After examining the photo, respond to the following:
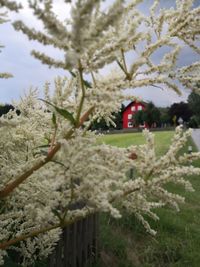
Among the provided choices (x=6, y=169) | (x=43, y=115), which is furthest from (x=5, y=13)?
(x=6, y=169)

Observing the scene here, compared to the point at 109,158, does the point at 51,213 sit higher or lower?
lower

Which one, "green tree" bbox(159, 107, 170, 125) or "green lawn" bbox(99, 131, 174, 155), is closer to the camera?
"green lawn" bbox(99, 131, 174, 155)

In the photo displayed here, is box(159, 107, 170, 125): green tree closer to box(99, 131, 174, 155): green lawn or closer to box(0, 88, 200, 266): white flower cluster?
box(99, 131, 174, 155): green lawn

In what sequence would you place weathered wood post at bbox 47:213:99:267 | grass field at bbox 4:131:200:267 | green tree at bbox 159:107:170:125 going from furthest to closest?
green tree at bbox 159:107:170:125 < grass field at bbox 4:131:200:267 < weathered wood post at bbox 47:213:99:267

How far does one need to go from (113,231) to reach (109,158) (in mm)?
6080

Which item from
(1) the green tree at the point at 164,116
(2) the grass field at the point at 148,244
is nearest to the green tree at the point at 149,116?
(1) the green tree at the point at 164,116

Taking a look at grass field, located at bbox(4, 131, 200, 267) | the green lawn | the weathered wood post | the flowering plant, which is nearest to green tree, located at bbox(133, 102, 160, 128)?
the green lawn

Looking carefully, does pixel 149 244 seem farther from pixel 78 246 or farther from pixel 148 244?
pixel 78 246

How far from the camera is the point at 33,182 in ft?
9.99

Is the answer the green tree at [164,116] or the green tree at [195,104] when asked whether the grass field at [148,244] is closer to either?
the green tree at [195,104]

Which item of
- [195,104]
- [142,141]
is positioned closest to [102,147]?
[142,141]

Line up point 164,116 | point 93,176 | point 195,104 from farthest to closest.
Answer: point 164,116 < point 195,104 < point 93,176

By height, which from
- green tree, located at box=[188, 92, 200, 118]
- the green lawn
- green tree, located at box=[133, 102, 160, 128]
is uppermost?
green tree, located at box=[188, 92, 200, 118]

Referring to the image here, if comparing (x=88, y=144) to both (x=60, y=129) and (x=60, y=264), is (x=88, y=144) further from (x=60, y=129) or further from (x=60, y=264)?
(x=60, y=264)
